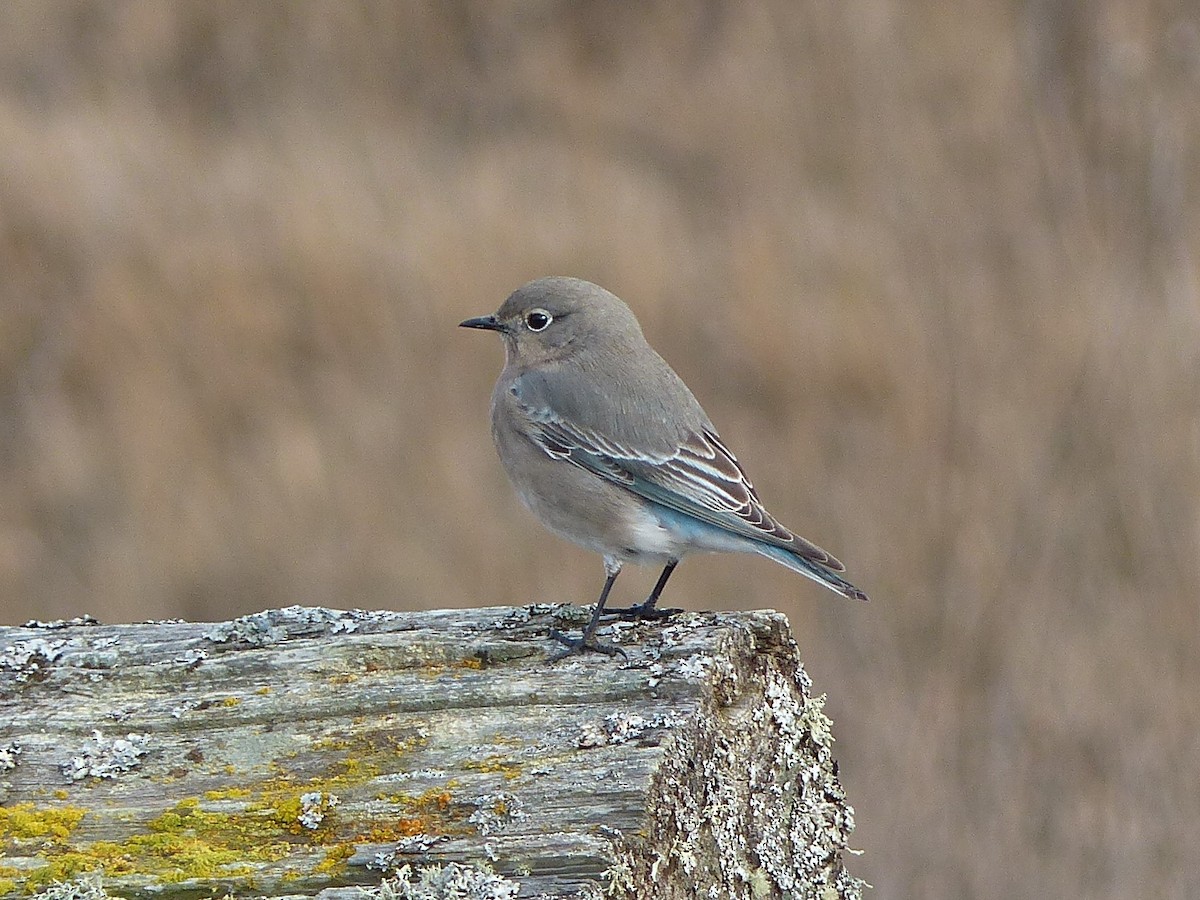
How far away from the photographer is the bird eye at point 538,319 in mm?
5238

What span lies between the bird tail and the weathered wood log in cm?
111

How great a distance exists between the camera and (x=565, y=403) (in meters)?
4.84

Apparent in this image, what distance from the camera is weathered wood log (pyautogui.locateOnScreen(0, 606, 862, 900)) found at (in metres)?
2.25

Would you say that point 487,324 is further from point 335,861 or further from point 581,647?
point 335,861

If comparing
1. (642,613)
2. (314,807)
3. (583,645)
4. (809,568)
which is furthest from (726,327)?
(314,807)

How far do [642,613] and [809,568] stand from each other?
729 millimetres

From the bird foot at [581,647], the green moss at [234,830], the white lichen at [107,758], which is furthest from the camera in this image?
the bird foot at [581,647]

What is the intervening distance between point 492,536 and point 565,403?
2960 millimetres

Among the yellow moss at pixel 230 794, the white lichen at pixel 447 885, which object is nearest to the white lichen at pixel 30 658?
the yellow moss at pixel 230 794

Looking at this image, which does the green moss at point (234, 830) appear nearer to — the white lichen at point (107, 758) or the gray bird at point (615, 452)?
the white lichen at point (107, 758)

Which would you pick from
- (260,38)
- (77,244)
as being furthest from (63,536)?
(260,38)

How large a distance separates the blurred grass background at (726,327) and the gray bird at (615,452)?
6.71ft

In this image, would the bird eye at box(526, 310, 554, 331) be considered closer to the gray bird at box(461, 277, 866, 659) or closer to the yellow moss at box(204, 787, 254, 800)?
the gray bird at box(461, 277, 866, 659)

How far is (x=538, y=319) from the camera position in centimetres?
526
